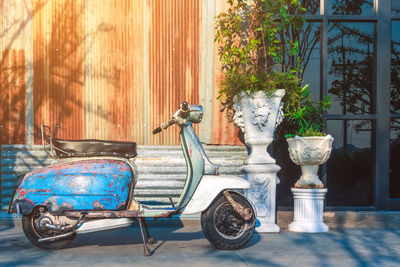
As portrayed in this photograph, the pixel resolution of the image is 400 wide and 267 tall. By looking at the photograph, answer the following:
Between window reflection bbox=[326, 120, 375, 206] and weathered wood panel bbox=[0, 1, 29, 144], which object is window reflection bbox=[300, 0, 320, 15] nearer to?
window reflection bbox=[326, 120, 375, 206]

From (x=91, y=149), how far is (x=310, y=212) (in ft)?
9.58

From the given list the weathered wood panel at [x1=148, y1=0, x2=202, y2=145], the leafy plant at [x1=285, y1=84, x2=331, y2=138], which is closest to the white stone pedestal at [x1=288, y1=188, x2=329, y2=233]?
the leafy plant at [x1=285, y1=84, x2=331, y2=138]

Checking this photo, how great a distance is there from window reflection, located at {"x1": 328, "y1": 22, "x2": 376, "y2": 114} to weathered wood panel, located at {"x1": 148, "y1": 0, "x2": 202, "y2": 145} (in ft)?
6.68

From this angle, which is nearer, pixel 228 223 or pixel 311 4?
pixel 228 223

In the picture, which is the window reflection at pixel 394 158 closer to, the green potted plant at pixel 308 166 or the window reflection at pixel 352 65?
the window reflection at pixel 352 65

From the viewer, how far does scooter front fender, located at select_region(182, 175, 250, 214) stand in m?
4.90

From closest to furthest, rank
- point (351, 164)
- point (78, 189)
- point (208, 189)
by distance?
1. point (78, 189)
2. point (208, 189)
3. point (351, 164)

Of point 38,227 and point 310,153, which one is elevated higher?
point 310,153

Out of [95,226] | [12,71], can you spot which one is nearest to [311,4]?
[12,71]

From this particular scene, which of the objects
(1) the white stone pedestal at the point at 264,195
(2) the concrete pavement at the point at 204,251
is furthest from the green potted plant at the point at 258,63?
(2) the concrete pavement at the point at 204,251

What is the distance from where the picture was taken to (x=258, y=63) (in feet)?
22.6

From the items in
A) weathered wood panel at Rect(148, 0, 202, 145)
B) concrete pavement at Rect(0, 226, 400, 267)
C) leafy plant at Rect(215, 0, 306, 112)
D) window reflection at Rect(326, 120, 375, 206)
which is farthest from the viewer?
window reflection at Rect(326, 120, 375, 206)

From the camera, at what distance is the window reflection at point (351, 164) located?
287 inches

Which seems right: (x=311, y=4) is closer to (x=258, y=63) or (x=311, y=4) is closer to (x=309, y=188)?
(x=258, y=63)
